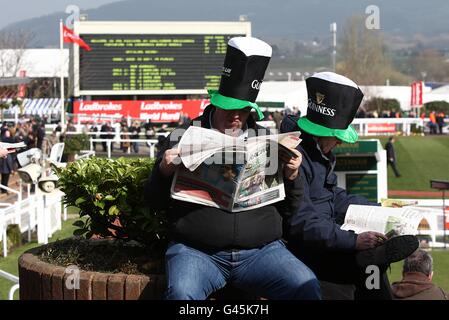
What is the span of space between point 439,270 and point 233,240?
10.1 m

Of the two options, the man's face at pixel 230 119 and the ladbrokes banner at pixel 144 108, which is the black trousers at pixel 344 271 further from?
the ladbrokes banner at pixel 144 108

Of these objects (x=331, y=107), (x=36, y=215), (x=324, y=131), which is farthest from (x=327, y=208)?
(x=36, y=215)

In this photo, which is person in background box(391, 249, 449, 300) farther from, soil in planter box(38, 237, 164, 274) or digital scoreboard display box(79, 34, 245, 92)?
digital scoreboard display box(79, 34, 245, 92)

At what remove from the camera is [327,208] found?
563cm

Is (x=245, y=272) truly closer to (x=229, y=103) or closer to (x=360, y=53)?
(x=229, y=103)

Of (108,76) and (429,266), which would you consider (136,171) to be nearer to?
(429,266)

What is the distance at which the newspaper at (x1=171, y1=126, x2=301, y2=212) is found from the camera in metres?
4.68

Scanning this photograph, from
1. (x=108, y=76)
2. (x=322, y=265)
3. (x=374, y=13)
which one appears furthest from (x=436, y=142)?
(x=322, y=265)

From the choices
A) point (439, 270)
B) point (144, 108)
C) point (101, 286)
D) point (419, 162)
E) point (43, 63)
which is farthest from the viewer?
point (43, 63)

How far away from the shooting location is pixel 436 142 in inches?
1665

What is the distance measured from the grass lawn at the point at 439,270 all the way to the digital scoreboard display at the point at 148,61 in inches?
1176

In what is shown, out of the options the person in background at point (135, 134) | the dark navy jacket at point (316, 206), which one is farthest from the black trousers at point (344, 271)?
the person in background at point (135, 134)

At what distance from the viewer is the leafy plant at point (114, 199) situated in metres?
5.58
